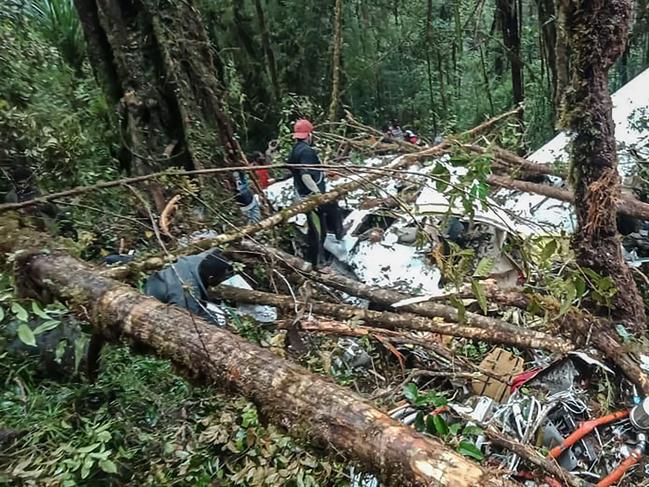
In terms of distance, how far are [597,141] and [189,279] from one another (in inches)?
92.2

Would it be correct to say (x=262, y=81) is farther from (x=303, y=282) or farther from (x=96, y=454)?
(x=96, y=454)

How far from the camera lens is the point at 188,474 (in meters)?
2.42

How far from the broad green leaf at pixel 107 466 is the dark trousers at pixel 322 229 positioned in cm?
325

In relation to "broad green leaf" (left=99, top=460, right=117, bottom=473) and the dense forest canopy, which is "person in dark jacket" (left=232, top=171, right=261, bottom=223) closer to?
the dense forest canopy

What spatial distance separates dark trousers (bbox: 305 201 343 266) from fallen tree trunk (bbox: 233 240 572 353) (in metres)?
0.80

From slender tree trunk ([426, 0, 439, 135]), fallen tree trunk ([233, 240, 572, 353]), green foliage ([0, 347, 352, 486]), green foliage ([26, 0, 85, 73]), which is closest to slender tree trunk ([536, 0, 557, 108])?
slender tree trunk ([426, 0, 439, 135])

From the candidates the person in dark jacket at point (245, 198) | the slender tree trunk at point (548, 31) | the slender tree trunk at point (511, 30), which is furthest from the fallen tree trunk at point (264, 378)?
the slender tree trunk at point (511, 30)

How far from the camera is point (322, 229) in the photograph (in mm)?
5566

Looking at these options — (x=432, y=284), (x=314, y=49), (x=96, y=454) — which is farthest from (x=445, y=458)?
(x=314, y=49)

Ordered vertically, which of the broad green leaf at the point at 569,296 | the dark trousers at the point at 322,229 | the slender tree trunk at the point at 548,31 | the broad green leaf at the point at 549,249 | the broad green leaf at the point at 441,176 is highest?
the slender tree trunk at the point at 548,31

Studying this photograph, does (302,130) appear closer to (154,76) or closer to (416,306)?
(154,76)

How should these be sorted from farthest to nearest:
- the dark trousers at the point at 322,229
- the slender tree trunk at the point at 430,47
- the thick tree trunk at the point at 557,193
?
the slender tree trunk at the point at 430,47
the dark trousers at the point at 322,229
the thick tree trunk at the point at 557,193

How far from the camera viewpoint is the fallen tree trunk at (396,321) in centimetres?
355

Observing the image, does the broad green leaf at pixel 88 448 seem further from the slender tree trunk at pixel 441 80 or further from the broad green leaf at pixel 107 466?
the slender tree trunk at pixel 441 80
